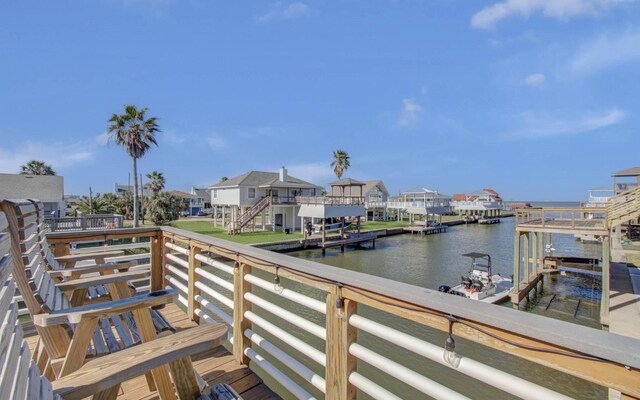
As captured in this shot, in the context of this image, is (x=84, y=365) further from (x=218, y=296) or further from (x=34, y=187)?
(x=34, y=187)

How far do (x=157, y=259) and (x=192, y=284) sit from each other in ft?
3.95

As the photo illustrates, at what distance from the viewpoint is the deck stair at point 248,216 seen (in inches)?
965

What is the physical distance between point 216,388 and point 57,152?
39724 mm

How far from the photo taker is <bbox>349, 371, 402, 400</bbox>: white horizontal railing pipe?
1474mm

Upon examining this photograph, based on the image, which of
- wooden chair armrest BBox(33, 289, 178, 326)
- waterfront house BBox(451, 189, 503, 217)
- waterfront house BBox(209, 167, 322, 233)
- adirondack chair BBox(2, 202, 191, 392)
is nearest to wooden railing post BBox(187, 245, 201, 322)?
adirondack chair BBox(2, 202, 191, 392)

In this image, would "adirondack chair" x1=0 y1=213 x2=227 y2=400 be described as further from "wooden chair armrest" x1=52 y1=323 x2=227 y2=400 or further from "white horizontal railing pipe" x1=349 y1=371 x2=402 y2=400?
"white horizontal railing pipe" x1=349 y1=371 x2=402 y2=400

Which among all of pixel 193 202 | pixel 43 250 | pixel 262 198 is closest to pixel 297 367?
pixel 43 250

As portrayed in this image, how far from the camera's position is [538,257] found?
1483 cm

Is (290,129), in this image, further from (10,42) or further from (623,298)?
(623,298)

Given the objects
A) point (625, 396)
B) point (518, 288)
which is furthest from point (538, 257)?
point (625, 396)

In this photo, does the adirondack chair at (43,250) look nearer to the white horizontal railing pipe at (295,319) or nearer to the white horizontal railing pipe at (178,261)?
the white horizontal railing pipe at (178,261)

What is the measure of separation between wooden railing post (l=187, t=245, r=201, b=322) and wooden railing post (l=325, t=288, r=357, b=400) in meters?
2.24

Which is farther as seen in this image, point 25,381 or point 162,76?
point 162,76

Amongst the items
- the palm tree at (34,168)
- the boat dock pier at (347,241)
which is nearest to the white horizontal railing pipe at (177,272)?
the boat dock pier at (347,241)
